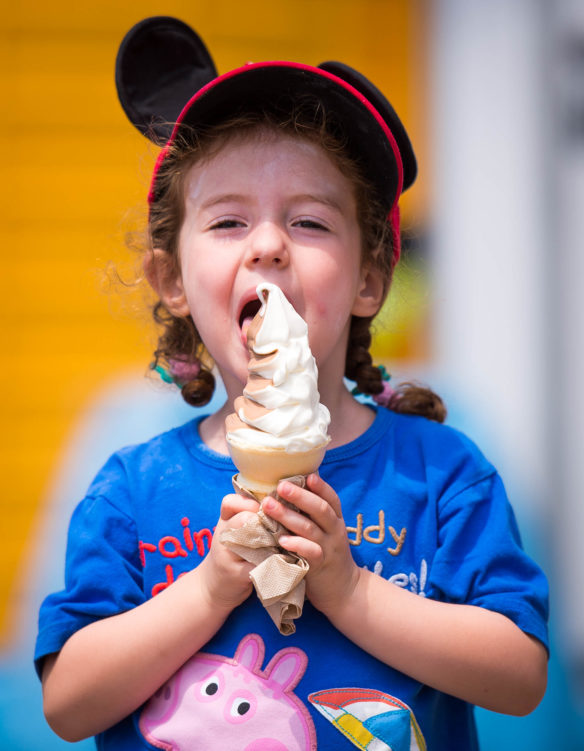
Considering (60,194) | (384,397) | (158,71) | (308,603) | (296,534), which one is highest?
(60,194)

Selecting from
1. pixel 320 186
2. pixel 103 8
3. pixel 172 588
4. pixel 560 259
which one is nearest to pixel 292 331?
pixel 320 186

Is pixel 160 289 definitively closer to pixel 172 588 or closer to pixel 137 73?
pixel 137 73

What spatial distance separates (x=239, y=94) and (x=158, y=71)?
405 millimetres

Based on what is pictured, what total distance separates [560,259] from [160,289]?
295 centimetres

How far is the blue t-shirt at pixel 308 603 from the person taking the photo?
1.76 m

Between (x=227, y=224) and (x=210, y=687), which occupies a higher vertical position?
(x=227, y=224)

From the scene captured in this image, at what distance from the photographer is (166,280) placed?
7.44ft

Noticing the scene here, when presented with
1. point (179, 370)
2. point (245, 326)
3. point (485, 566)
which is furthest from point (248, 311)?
point (485, 566)

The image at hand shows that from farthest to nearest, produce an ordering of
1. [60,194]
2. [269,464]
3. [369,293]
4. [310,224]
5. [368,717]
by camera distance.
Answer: [60,194], [369,293], [310,224], [368,717], [269,464]

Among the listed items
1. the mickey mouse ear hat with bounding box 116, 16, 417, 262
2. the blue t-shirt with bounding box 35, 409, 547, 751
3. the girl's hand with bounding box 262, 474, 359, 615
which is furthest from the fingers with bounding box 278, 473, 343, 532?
the mickey mouse ear hat with bounding box 116, 16, 417, 262

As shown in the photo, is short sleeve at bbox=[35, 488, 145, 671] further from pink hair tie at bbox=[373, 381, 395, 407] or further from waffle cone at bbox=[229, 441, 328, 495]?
pink hair tie at bbox=[373, 381, 395, 407]

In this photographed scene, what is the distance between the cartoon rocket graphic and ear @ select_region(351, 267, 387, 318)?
93cm

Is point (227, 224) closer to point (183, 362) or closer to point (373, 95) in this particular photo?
point (373, 95)

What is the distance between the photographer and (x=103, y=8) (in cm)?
489
